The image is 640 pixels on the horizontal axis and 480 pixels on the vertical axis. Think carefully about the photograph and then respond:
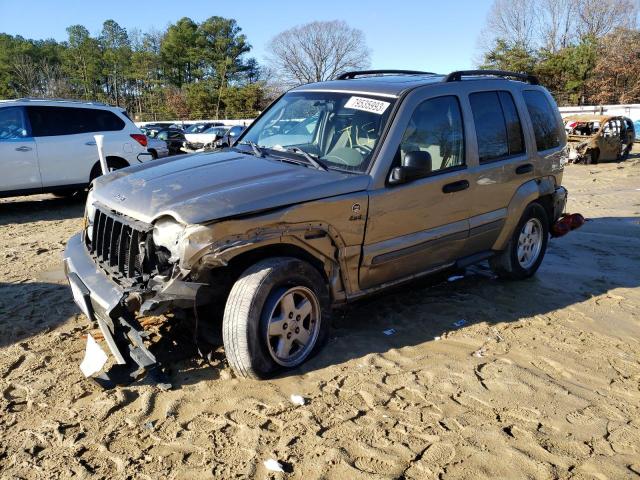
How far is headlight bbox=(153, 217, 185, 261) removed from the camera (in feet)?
10.6

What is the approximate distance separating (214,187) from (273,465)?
172 centimetres

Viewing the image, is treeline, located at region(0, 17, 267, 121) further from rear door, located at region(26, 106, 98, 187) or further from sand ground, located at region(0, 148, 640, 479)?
sand ground, located at region(0, 148, 640, 479)

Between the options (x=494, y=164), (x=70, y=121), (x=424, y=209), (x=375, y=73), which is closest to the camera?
(x=424, y=209)

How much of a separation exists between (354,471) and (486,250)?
3.00 metres

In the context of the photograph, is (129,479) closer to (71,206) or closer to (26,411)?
(26,411)

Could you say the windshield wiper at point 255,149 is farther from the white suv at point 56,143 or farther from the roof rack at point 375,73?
the white suv at point 56,143

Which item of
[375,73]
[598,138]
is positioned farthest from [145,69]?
[375,73]

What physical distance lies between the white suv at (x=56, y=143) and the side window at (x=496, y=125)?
18.0ft

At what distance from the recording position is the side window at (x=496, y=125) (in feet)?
15.8

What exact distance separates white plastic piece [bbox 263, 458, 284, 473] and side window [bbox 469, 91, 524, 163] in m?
3.12

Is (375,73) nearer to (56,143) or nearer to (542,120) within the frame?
(542,120)

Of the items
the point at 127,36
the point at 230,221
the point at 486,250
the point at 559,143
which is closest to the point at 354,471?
the point at 230,221

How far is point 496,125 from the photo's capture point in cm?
501

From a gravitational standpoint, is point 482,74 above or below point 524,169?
above
